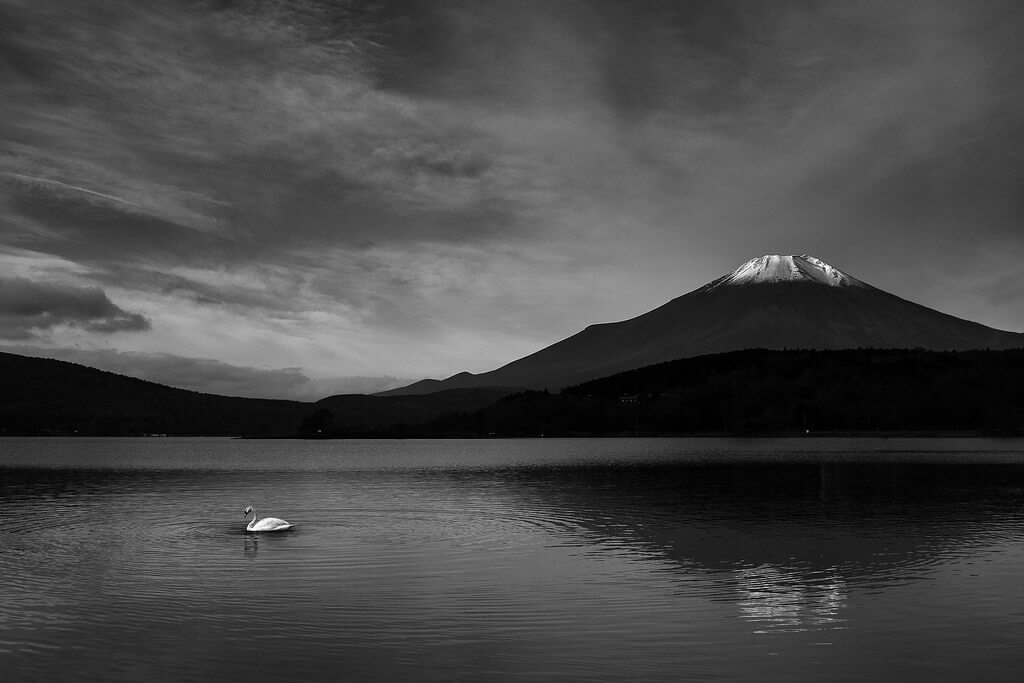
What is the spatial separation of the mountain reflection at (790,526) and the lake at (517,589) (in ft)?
0.46

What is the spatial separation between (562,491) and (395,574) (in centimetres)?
3001

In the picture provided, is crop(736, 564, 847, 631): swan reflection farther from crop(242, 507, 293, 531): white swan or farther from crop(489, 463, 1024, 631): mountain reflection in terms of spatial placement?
crop(242, 507, 293, 531): white swan

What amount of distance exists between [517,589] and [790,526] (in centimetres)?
1622

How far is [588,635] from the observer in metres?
→ 16.2

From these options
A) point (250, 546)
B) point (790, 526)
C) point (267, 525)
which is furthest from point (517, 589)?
point (790, 526)

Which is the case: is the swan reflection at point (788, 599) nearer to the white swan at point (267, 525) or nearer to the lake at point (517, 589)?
the lake at point (517, 589)

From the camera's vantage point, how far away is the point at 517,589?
817 inches

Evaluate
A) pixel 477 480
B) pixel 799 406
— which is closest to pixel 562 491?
pixel 477 480

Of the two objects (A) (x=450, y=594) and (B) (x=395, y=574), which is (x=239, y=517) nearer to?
(B) (x=395, y=574)

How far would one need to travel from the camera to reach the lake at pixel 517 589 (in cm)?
1444

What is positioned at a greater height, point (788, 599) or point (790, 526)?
point (790, 526)

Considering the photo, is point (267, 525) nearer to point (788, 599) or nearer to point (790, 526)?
point (788, 599)

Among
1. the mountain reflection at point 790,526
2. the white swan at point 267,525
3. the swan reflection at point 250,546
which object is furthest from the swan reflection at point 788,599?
Answer: the white swan at point 267,525

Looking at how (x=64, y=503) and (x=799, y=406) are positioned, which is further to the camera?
(x=799, y=406)
